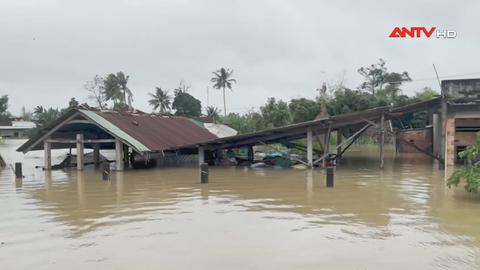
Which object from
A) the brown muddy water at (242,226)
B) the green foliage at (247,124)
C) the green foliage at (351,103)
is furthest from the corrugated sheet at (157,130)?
the green foliage at (351,103)

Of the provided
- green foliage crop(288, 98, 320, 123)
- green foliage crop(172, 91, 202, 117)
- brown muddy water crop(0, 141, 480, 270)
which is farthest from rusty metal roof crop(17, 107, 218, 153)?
green foliage crop(172, 91, 202, 117)

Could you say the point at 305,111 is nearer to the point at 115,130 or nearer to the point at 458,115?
the point at 458,115

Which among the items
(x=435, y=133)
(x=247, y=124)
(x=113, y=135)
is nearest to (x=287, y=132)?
(x=113, y=135)

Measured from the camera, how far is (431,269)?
596cm

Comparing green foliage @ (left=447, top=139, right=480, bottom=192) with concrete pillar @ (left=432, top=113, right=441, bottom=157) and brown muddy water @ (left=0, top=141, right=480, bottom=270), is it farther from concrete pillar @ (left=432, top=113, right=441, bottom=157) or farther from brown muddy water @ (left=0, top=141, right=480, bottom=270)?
concrete pillar @ (left=432, top=113, right=441, bottom=157)

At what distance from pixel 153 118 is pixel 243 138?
327 inches

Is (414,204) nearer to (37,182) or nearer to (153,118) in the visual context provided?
(37,182)

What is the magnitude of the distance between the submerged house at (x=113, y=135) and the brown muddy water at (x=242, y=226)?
5.61 m

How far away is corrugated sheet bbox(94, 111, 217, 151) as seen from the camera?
21688 mm

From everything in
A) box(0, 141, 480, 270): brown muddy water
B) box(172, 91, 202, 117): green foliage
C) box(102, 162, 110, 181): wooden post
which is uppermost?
box(172, 91, 202, 117): green foliage

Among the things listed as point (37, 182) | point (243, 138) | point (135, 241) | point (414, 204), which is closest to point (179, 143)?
point (243, 138)

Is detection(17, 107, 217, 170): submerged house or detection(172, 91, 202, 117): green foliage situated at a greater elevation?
detection(172, 91, 202, 117): green foliage

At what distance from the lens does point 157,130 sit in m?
25.1

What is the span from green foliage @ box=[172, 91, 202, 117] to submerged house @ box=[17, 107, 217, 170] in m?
36.3
